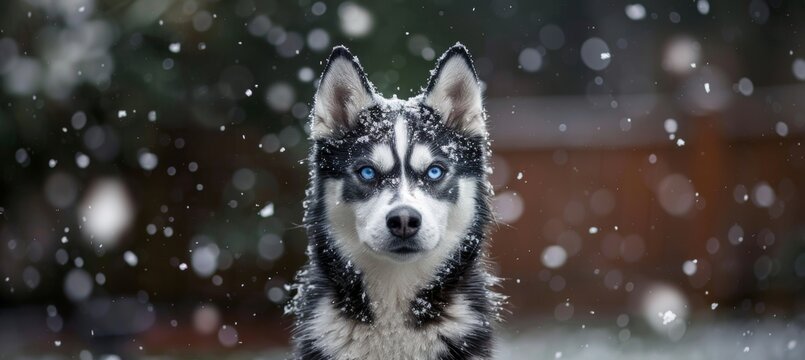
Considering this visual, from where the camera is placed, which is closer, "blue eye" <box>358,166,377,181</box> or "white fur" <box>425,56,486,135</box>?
"blue eye" <box>358,166,377,181</box>

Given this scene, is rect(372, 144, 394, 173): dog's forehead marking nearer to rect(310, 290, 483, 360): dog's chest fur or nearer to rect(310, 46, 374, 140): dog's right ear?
rect(310, 46, 374, 140): dog's right ear

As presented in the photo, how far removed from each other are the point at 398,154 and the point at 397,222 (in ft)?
1.12

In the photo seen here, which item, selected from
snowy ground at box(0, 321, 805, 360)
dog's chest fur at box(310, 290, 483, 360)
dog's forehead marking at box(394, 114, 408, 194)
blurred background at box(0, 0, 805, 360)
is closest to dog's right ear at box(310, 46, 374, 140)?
dog's forehead marking at box(394, 114, 408, 194)

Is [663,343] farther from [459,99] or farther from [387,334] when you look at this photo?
[387,334]

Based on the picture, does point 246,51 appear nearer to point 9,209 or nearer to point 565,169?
point 9,209

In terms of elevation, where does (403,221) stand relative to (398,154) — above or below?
below

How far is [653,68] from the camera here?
830 centimetres

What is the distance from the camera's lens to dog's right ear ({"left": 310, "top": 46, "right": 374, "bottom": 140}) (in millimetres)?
3064

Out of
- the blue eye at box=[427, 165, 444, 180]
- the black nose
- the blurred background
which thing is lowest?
the black nose

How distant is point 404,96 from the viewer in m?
5.59

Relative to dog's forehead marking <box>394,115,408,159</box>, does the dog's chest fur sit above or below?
below

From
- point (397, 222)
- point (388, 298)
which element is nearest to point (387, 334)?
point (388, 298)

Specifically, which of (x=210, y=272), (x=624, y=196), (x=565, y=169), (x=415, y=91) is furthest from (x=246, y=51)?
(x=624, y=196)

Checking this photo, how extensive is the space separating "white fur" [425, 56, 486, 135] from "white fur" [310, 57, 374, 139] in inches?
10.2
